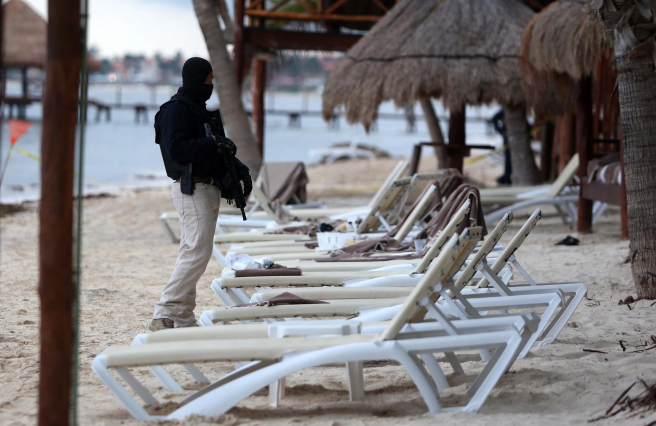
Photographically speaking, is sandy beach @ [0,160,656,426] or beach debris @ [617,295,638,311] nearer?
sandy beach @ [0,160,656,426]

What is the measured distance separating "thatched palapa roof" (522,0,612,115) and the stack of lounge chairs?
3.20 meters

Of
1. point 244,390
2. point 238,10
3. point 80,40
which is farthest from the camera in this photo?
point 238,10

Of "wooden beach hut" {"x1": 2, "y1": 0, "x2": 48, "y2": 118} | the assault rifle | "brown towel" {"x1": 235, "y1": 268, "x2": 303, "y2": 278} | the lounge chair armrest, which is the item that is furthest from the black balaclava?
"wooden beach hut" {"x1": 2, "y1": 0, "x2": 48, "y2": 118}

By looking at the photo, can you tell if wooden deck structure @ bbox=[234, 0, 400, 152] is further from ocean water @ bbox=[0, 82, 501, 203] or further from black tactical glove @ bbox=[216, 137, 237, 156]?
black tactical glove @ bbox=[216, 137, 237, 156]

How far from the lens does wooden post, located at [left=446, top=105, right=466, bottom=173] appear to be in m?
9.62

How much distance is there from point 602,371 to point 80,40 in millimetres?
2451

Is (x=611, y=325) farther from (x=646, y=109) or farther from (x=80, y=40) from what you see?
(x=80, y=40)

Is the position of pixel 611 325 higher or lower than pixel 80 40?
lower

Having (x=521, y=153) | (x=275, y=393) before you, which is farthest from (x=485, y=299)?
(x=521, y=153)

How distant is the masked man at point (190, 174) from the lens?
398 cm

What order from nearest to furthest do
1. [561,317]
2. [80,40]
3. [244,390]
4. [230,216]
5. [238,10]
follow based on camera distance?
[80,40], [244,390], [561,317], [230,216], [238,10]

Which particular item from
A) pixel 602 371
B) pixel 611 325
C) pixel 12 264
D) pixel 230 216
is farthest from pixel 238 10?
pixel 602 371

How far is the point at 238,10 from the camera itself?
11.7 m

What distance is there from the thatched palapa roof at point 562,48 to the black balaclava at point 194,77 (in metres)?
3.91
